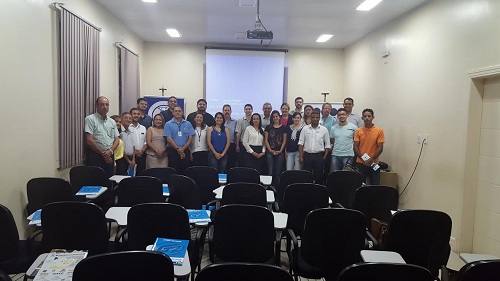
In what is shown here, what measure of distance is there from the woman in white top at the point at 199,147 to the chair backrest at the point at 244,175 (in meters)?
1.43

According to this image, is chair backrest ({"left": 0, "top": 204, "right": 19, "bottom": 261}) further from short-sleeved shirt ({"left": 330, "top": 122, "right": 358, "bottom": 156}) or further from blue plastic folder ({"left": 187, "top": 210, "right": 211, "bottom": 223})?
short-sleeved shirt ({"left": 330, "top": 122, "right": 358, "bottom": 156})

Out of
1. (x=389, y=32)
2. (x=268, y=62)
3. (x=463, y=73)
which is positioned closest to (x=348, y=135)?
(x=463, y=73)

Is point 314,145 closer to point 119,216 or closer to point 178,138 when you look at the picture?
point 178,138

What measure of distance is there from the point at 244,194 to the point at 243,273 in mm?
1767

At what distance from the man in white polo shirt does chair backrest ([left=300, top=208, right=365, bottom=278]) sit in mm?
3110

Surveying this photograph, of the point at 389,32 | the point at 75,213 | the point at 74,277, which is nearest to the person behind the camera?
the point at 74,277

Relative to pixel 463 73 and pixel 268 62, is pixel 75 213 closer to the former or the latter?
pixel 463 73

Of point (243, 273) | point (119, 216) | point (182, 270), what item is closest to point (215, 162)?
point (119, 216)

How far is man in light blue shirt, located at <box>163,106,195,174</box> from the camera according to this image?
17.4 feet

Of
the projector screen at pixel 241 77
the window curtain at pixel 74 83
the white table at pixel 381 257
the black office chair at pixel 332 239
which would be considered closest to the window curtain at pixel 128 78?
the window curtain at pixel 74 83

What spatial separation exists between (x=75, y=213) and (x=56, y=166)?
2.27m

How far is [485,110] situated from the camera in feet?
13.1

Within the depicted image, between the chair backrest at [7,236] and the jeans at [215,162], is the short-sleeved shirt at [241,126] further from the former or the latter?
the chair backrest at [7,236]

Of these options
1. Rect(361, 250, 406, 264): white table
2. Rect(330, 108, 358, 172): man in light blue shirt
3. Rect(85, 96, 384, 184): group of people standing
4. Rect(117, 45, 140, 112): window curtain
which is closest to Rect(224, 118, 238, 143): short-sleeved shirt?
Rect(85, 96, 384, 184): group of people standing
